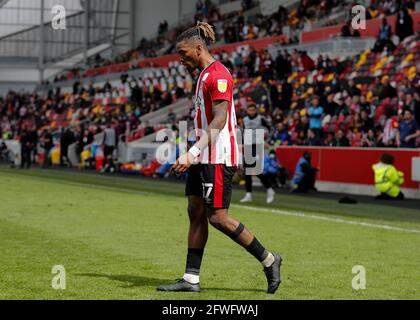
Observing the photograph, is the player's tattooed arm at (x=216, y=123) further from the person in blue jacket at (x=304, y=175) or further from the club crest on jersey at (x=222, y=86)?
the person in blue jacket at (x=304, y=175)

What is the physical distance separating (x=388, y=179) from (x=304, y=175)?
3177 mm

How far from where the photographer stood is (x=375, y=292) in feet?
26.6

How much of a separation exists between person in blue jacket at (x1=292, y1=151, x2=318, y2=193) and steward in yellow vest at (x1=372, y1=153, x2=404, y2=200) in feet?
9.13

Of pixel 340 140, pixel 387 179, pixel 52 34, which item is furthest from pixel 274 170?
pixel 52 34

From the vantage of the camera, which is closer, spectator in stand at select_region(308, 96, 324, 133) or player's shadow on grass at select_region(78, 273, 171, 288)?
player's shadow on grass at select_region(78, 273, 171, 288)

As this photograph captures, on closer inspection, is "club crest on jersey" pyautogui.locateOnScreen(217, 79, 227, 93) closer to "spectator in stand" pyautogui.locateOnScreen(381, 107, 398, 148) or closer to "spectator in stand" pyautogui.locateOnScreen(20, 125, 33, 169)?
"spectator in stand" pyautogui.locateOnScreen(381, 107, 398, 148)

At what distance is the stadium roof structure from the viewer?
235 ft

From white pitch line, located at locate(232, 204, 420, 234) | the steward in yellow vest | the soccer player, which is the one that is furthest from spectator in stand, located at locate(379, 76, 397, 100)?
the soccer player

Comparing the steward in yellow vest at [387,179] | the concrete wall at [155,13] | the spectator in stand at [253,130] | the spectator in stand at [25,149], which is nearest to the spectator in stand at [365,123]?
the steward in yellow vest at [387,179]

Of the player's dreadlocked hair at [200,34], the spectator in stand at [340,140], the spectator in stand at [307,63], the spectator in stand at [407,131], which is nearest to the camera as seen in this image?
the player's dreadlocked hair at [200,34]

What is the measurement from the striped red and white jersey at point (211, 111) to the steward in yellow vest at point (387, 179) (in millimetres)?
13969

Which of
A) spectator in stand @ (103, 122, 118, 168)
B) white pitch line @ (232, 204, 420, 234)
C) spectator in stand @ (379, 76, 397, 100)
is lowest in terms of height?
white pitch line @ (232, 204, 420, 234)

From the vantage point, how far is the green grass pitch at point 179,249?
8.16 metres
